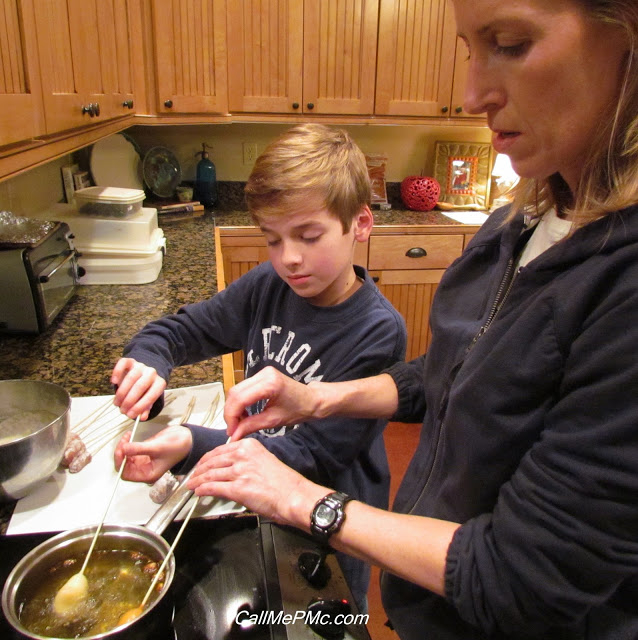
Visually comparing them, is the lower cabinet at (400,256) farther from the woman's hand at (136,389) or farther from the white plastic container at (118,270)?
the woman's hand at (136,389)

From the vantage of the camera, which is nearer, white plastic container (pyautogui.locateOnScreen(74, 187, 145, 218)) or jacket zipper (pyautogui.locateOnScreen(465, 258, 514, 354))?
jacket zipper (pyautogui.locateOnScreen(465, 258, 514, 354))

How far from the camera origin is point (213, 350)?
126cm

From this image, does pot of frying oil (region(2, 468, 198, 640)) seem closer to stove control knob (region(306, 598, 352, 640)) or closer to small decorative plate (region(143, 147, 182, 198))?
stove control knob (region(306, 598, 352, 640))

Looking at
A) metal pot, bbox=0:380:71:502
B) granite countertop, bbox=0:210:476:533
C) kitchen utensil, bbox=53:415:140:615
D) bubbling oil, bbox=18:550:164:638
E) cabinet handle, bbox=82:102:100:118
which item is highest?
cabinet handle, bbox=82:102:100:118

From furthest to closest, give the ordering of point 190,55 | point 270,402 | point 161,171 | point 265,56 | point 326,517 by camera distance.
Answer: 1. point 161,171
2. point 265,56
3. point 190,55
4. point 270,402
5. point 326,517

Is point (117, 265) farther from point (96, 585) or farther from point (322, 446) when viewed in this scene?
point (96, 585)

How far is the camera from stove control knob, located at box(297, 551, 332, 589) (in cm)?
65

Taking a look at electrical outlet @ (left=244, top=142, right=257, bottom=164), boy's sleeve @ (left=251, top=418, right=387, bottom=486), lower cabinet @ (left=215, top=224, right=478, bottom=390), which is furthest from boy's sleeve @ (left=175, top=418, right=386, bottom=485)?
electrical outlet @ (left=244, top=142, right=257, bottom=164)

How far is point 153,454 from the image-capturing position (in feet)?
2.81

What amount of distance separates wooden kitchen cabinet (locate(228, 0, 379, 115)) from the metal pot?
2216 mm

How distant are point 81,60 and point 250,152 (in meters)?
1.91

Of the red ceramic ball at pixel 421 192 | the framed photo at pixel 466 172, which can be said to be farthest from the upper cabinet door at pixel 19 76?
the framed photo at pixel 466 172

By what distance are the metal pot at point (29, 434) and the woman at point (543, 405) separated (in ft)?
0.70

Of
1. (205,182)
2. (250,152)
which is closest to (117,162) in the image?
(205,182)
